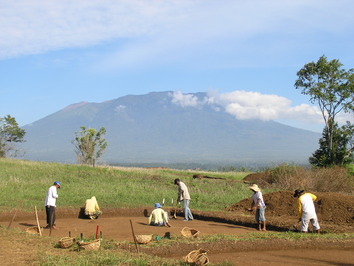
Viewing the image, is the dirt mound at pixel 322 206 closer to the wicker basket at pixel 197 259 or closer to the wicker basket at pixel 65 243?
the wicker basket at pixel 197 259

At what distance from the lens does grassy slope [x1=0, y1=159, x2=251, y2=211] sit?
22.8m

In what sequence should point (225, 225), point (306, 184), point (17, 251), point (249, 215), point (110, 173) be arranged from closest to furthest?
point (17, 251) → point (225, 225) → point (249, 215) → point (306, 184) → point (110, 173)

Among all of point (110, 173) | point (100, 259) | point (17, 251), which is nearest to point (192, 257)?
point (100, 259)

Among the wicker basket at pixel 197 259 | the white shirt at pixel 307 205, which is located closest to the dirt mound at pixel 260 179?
the white shirt at pixel 307 205

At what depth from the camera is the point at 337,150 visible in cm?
4025

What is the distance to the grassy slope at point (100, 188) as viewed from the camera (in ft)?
74.7

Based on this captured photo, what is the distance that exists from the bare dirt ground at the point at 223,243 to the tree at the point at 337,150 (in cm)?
2129

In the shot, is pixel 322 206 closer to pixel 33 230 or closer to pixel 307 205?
pixel 307 205

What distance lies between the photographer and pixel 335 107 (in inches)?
1591

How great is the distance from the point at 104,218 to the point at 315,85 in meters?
26.8

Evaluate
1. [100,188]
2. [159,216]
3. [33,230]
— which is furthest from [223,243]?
[100,188]

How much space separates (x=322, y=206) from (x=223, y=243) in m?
8.17

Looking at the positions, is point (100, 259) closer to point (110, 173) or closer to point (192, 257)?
point (192, 257)

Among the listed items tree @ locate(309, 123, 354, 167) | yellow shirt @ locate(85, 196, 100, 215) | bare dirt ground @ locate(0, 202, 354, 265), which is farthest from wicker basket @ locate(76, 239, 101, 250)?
tree @ locate(309, 123, 354, 167)
